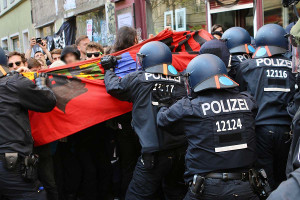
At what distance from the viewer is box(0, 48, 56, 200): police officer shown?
11.1ft

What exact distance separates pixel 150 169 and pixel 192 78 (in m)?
1.13

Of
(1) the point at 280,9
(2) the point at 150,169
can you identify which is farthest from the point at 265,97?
(1) the point at 280,9

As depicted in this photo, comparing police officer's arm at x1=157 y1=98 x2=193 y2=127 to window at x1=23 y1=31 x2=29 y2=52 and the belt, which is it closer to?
the belt

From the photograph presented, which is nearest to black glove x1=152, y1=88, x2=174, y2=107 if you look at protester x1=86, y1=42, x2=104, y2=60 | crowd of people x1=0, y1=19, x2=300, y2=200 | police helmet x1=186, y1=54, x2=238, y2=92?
crowd of people x1=0, y1=19, x2=300, y2=200

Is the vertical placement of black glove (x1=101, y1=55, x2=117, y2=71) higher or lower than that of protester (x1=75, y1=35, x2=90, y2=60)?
lower

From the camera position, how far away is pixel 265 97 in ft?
12.9

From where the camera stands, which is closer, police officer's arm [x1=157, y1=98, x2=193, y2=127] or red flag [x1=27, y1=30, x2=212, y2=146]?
police officer's arm [x1=157, y1=98, x2=193, y2=127]

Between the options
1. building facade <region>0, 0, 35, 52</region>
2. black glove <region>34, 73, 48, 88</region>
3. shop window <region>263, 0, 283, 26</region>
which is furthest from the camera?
building facade <region>0, 0, 35, 52</region>

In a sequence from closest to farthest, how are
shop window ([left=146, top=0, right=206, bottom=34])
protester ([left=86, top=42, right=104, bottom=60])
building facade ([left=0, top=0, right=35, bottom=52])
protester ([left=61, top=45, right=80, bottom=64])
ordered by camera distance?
protester ([left=86, top=42, right=104, bottom=60]) → protester ([left=61, top=45, right=80, bottom=64]) → shop window ([left=146, top=0, right=206, bottom=34]) → building facade ([left=0, top=0, right=35, bottom=52])

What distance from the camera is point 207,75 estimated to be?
3.06 metres

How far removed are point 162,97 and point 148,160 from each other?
0.67 meters

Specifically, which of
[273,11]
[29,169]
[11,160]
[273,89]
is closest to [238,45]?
[273,89]

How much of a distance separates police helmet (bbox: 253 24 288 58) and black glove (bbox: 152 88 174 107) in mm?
1157

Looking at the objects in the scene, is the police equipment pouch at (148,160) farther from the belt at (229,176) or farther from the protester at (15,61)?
the protester at (15,61)
